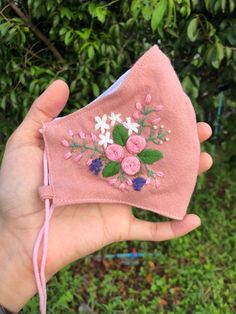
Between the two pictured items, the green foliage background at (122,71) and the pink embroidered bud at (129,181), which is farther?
the green foliage background at (122,71)

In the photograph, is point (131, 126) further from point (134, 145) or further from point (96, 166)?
point (96, 166)

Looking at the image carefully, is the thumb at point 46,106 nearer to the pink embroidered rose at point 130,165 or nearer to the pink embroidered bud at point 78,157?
the pink embroidered bud at point 78,157

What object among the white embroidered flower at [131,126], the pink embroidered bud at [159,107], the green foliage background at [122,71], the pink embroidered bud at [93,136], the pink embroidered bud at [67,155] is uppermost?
the pink embroidered bud at [67,155]

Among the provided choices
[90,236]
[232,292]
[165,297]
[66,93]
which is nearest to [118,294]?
[165,297]

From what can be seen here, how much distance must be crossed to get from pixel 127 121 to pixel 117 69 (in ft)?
2.67

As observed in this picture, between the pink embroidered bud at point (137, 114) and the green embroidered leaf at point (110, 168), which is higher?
the pink embroidered bud at point (137, 114)

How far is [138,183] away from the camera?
4.03 feet

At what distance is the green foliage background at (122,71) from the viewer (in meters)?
1.83

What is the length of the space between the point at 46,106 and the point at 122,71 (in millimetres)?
907

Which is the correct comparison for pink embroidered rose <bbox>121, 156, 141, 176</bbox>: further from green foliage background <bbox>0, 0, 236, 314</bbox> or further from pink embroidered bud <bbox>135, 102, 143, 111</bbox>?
green foliage background <bbox>0, 0, 236, 314</bbox>

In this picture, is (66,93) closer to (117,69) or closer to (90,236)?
(90,236)

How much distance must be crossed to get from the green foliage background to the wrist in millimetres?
787

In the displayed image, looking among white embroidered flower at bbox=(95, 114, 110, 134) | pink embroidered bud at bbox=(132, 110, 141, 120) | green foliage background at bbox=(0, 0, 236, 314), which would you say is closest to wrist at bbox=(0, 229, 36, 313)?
white embroidered flower at bbox=(95, 114, 110, 134)

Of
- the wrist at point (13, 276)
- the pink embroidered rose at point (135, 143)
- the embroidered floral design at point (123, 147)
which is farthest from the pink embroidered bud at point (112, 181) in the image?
the wrist at point (13, 276)
